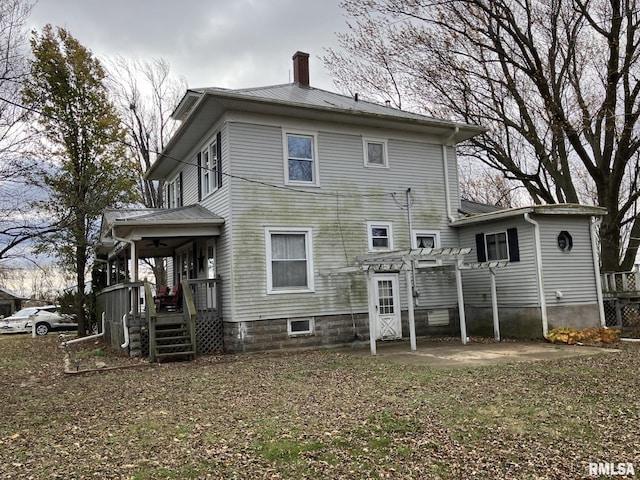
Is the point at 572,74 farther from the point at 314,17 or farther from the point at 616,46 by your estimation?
the point at 314,17

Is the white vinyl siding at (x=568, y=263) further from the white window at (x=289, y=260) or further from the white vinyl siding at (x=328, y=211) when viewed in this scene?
the white window at (x=289, y=260)

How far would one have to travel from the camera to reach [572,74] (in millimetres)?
18422

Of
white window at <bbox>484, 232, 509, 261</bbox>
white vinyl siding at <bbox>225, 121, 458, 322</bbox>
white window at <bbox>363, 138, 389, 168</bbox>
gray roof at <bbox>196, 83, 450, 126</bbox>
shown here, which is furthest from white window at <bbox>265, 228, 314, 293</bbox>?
white window at <bbox>484, 232, 509, 261</bbox>

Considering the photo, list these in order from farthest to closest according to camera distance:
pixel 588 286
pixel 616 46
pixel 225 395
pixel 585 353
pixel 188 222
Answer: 1. pixel 616 46
2. pixel 588 286
3. pixel 188 222
4. pixel 585 353
5. pixel 225 395

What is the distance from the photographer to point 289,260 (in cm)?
1301

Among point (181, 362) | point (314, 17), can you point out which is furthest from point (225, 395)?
point (314, 17)

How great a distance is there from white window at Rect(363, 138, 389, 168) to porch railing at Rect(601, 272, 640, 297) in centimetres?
790

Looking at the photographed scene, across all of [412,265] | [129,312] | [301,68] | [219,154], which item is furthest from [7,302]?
[412,265]

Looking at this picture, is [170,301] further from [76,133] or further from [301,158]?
[76,133]

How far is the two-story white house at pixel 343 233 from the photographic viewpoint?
12.5 metres

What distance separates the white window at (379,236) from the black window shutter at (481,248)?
265 centimetres

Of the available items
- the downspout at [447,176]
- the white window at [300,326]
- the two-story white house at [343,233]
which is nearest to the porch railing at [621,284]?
the two-story white house at [343,233]

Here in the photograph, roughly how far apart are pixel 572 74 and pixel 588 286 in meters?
8.82

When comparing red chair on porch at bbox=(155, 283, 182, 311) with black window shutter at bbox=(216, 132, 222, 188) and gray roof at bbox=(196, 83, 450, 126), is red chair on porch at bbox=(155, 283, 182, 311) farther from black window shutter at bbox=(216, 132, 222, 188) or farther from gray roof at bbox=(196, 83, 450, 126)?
gray roof at bbox=(196, 83, 450, 126)
